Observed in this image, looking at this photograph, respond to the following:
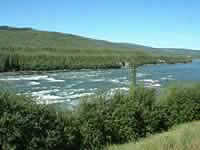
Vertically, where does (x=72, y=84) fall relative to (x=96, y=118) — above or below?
below

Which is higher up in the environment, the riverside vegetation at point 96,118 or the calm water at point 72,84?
the riverside vegetation at point 96,118

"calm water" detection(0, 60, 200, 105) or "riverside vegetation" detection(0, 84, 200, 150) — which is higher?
"riverside vegetation" detection(0, 84, 200, 150)

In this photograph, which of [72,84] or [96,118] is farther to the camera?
[72,84]

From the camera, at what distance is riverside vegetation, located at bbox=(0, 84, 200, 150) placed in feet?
38.8

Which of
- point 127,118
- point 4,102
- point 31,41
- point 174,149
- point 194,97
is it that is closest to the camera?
point 174,149

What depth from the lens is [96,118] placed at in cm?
1423

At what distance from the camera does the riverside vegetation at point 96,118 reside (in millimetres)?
11828

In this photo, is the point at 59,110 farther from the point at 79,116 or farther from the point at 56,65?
the point at 56,65

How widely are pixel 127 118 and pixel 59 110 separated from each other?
3758 mm

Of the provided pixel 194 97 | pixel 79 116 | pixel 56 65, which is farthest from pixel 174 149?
pixel 56 65

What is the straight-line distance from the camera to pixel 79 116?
47.1ft

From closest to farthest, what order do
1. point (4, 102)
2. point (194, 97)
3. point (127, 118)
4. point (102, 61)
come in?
point (4, 102)
point (127, 118)
point (194, 97)
point (102, 61)

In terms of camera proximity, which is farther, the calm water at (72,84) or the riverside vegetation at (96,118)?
the calm water at (72,84)

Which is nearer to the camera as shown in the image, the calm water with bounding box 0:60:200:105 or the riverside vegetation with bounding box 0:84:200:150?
the riverside vegetation with bounding box 0:84:200:150
